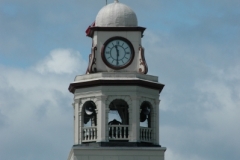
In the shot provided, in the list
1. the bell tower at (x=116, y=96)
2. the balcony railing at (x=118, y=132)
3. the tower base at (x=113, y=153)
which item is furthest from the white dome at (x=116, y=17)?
the tower base at (x=113, y=153)

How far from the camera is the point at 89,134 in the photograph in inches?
3305

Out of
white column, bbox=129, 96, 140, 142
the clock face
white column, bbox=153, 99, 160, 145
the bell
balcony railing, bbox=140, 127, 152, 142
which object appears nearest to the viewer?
white column, bbox=129, 96, 140, 142

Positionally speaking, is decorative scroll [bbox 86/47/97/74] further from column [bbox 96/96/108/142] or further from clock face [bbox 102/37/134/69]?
column [bbox 96/96/108/142]

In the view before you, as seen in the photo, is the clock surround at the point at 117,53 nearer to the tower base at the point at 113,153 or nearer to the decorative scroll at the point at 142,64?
the decorative scroll at the point at 142,64

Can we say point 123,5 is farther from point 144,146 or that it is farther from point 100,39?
point 144,146

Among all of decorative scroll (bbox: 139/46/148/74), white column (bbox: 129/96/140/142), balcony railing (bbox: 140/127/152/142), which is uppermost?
decorative scroll (bbox: 139/46/148/74)

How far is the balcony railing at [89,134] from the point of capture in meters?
83.7

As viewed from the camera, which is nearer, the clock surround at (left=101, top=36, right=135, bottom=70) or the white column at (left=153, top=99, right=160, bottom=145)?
the white column at (left=153, top=99, right=160, bottom=145)

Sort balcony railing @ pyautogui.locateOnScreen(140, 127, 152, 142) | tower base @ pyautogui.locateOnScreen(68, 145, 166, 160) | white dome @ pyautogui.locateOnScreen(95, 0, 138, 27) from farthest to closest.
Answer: white dome @ pyautogui.locateOnScreen(95, 0, 138, 27), balcony railing @ pyautogui.locateOnScreen(140, 127, 152, 142), tower base @ pyautogui.locateOnScreen(68, 145, 166, 160)

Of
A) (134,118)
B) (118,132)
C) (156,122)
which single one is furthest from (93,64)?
(156,122)

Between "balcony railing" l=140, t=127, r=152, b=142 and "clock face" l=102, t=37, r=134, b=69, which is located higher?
"clock face" l=102, t=37, r=134, b=69

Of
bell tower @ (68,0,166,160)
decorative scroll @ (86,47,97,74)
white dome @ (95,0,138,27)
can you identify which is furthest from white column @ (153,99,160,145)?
white dome @ (95,0,138,27)

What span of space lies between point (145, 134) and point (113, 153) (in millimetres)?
2287

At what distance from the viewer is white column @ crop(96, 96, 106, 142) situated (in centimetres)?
8319
